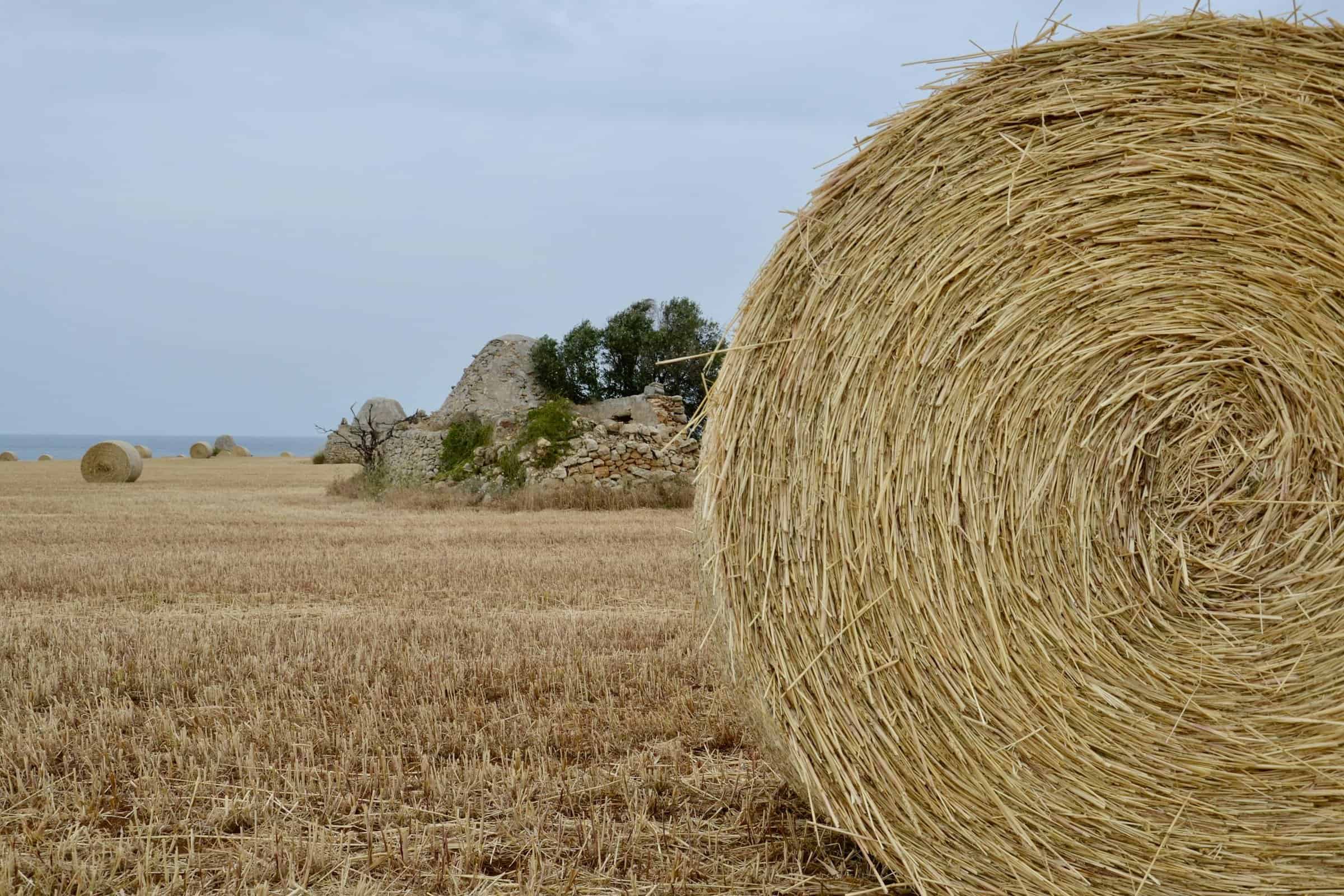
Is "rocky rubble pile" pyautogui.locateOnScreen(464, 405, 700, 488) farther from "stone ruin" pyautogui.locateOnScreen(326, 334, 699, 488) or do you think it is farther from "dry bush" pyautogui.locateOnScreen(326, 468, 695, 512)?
"dry bush" pyautogui.locateOnScreen(326, 468, 695, 512)

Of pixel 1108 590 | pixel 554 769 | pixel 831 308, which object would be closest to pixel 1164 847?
pixel 1108 590

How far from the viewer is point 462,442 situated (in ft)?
58.0

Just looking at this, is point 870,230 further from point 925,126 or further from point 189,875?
point 189,875

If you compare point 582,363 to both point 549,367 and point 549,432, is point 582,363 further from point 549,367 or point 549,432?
point 549,432

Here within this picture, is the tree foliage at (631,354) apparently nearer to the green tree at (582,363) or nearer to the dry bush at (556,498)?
the green tree at (582,363)

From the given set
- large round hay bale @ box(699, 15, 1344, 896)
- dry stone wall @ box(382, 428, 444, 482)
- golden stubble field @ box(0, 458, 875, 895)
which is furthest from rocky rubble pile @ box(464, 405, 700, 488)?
large round hay bale @ box(699, 15, 1344, 896)

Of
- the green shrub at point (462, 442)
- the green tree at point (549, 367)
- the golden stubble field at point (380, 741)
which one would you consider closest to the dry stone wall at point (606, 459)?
the green shrub at point (462, 442)

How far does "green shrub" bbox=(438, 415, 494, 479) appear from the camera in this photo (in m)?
17.4

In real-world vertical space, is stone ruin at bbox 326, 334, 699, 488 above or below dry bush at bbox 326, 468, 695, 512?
above

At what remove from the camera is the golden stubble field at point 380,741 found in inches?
116

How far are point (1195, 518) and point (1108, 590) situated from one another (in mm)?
310

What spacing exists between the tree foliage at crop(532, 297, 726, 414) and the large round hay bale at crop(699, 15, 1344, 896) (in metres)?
19.5

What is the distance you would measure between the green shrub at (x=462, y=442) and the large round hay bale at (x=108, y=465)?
850 cm

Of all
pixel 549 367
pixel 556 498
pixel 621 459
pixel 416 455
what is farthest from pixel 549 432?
pixel 549 367
